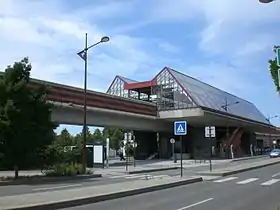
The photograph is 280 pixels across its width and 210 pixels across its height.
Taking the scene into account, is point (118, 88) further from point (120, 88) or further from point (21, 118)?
point (21, 118)

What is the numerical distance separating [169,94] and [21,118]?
169ft

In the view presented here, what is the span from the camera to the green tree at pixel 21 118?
86.9 feet

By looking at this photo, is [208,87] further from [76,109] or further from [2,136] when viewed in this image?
[2,136]

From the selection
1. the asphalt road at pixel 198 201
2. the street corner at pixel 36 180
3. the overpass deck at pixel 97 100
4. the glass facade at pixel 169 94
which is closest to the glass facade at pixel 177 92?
the glass facade at pixel 169 94

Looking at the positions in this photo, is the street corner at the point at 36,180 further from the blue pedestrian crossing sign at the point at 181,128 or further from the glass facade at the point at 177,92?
the glass facade at the point at 177,92

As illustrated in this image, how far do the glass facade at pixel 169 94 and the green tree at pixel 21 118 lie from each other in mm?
45819

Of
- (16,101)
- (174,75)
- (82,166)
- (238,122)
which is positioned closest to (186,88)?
(174,75)

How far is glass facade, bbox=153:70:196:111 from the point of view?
243ft

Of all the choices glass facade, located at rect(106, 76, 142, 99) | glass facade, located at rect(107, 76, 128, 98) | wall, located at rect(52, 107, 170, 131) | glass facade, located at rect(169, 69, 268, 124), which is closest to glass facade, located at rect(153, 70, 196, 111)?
glass facade, located at rect(169, 69, 268, 124)

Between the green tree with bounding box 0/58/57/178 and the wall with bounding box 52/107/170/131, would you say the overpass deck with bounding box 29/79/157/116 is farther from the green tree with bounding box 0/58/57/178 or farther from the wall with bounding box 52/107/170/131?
the green tree with bounding box 0/58/57/178

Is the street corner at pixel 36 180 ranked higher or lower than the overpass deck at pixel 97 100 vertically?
lower

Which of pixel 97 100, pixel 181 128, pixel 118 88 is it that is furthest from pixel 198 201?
pixel 118 88

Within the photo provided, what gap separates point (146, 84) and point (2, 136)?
58761 millimetres

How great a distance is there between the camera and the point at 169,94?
252ft
